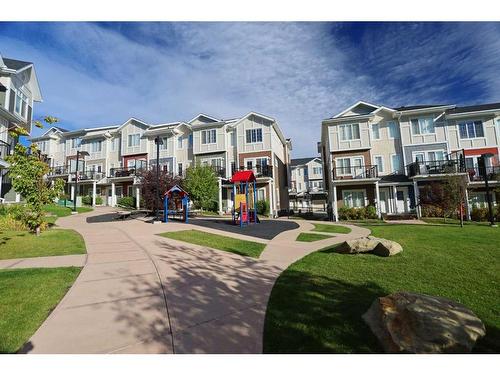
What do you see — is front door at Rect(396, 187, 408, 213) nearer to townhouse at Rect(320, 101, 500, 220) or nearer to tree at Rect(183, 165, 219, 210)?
townhouse at Rect(320, 101, 500, 220)

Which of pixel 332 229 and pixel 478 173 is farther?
pixel 478 173

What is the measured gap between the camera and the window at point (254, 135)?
2984 centimetres

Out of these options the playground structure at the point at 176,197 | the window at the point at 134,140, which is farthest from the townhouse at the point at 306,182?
the playground structure at the point at 176,197

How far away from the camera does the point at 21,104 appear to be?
22922mm

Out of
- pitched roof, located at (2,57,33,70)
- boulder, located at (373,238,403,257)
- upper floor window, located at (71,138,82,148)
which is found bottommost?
boulder, located at (373,238,403,257)

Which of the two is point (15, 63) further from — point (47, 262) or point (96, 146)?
point (47, 262)

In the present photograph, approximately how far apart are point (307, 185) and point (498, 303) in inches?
2266

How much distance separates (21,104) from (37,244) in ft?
68.0

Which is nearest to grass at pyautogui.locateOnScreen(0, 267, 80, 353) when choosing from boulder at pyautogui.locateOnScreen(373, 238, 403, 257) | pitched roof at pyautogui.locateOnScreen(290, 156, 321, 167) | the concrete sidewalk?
the concrete sidewalk

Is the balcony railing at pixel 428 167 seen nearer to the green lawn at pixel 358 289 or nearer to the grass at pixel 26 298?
the green lawn at pixel 358 289

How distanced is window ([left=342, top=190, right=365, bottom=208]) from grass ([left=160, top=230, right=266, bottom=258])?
17463 mm

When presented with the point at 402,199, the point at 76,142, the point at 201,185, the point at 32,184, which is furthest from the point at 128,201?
the point at 402,199

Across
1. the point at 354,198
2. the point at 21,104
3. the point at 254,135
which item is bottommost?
the point at 354,198

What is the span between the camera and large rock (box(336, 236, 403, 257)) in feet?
26.2
